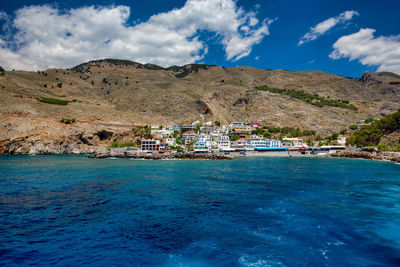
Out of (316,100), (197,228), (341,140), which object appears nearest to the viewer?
(197,228)

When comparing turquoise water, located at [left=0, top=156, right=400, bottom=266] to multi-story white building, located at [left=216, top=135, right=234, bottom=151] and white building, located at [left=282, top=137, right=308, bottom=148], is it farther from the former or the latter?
white building, located at [left=282, top=137, right=308, bottom=148]

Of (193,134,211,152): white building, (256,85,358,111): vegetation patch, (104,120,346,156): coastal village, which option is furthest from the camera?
(256,85,358,111): vegetation patch

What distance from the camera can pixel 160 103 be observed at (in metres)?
137

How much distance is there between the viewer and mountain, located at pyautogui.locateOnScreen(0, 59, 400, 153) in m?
90.1

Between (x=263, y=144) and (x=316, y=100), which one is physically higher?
(x=316, y=100)

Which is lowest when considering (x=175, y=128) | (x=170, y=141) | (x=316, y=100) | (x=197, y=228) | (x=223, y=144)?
(x=197, y=228)

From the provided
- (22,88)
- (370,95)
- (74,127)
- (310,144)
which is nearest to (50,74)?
(22,88)

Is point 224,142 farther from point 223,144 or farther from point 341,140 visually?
point 341,140

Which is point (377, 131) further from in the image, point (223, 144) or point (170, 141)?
point (170, 141)

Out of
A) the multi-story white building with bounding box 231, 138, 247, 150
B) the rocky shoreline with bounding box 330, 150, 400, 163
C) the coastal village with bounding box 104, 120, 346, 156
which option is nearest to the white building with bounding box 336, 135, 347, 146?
the coastal village with bounding box 104, 120, 346, 156

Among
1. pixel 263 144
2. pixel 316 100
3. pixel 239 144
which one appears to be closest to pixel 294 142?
pixel 263 144

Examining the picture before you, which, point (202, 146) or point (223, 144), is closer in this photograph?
point (202, 146)

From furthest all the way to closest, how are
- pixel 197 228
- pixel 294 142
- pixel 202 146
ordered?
1. pixel 294 142
2. pixel 202 146
3. pixel 197 228

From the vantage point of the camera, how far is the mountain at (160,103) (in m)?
90.1
